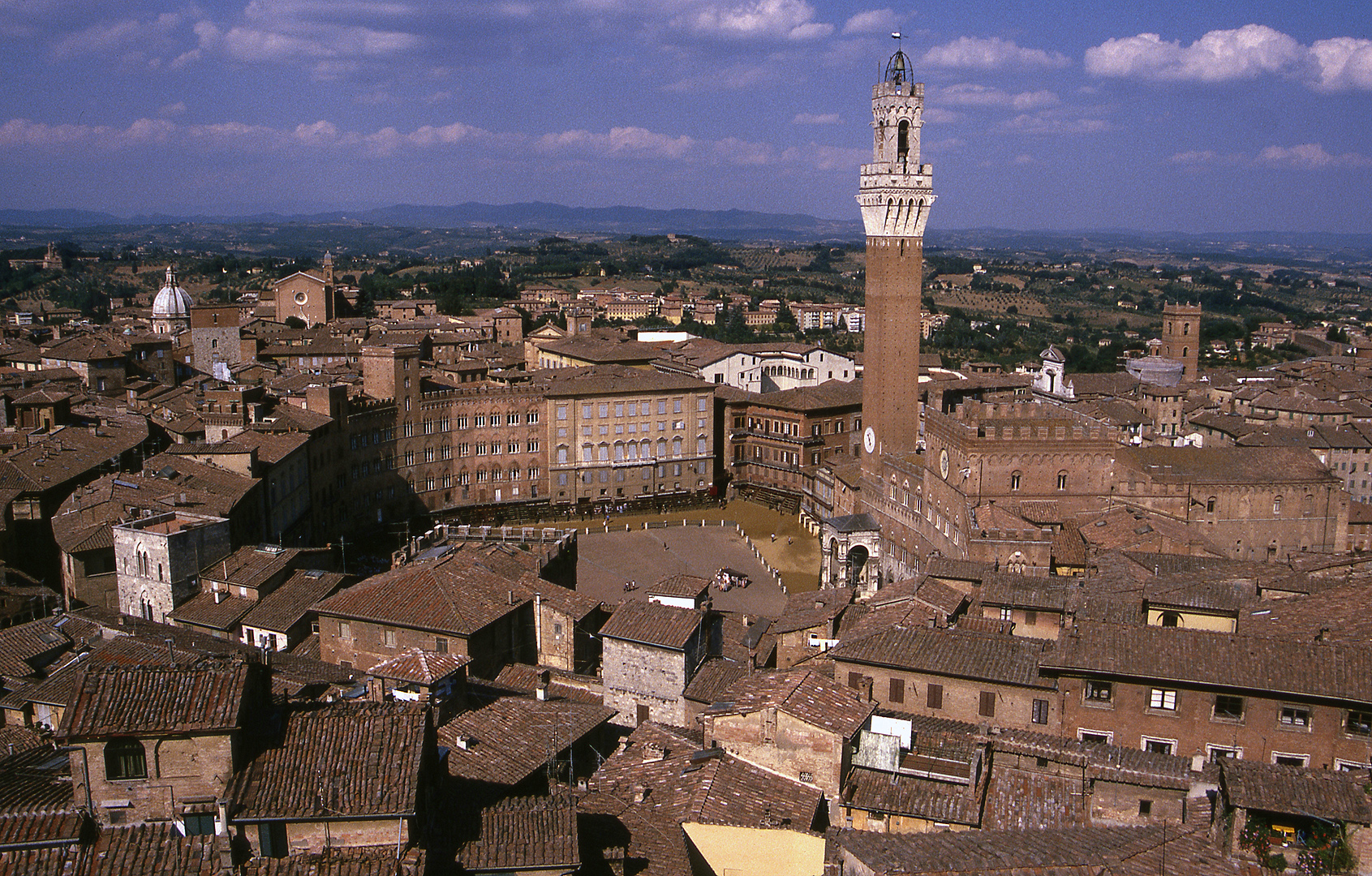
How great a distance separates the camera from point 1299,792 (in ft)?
52.7

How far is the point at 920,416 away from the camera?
6556 centimetres

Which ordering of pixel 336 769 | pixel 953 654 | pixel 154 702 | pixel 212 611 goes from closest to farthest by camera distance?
pixel 154 702
pixel 336 769
pixel 953 654
pixel 212 611

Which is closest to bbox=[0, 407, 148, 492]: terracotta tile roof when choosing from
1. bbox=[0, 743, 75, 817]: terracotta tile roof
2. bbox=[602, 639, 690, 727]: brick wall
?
bbox=[602, 639, 690, 727]: brick wall

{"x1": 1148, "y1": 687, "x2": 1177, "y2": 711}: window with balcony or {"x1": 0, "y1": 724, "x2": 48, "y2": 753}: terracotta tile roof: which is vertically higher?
{"x1": 0, "y1": 724, "x2": 48, "y2": 753}: terracotta tile roof

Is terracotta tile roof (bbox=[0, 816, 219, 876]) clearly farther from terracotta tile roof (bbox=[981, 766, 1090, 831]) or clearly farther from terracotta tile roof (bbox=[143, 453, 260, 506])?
Answer: terracotta tile roof (bbox=[143, 453, 260, 506])

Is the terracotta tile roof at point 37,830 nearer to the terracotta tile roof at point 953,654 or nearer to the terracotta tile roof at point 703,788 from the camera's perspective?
the terracotta tile roof at point 703,788

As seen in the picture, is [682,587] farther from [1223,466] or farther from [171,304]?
[171,304]

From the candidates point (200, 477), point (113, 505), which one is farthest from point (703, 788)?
point (200, 477)

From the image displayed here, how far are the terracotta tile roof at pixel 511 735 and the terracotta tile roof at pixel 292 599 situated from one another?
9.12 metres

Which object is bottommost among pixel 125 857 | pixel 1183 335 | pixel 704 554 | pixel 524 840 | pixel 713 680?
pixel 704 554

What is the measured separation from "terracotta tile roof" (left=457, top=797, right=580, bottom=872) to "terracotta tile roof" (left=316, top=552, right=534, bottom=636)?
10.3 m

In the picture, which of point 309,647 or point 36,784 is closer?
point 36,784

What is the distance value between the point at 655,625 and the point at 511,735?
6335mm

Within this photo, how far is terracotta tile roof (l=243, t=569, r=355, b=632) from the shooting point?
2781 cm
